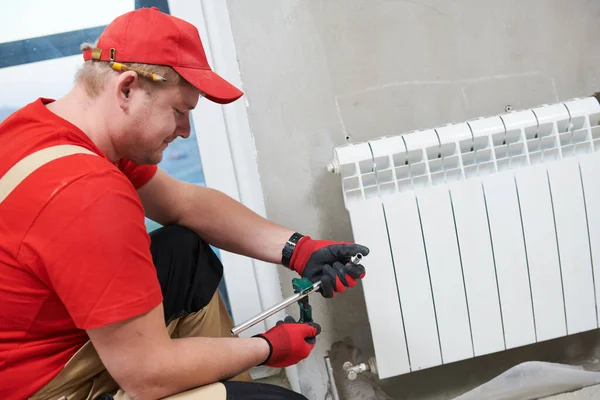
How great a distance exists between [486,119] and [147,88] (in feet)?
2.60

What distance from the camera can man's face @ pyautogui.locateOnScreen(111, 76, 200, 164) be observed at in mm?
879

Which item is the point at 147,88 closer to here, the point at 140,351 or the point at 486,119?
the point at 140,351

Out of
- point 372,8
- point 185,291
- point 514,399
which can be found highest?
point 372,8

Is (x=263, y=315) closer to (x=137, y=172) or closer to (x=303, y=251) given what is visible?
(x=303, y=251)

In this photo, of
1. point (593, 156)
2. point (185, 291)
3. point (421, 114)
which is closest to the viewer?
point (185, 291)

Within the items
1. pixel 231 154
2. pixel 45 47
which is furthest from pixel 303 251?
pixel 45 47

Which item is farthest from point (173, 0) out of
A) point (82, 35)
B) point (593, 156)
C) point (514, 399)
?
point (514, 399)

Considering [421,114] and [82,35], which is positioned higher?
[82,35]

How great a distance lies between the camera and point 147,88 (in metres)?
0.87

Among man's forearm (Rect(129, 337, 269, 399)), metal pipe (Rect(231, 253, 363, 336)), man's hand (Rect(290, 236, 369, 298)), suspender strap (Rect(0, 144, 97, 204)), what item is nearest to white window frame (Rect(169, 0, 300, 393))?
man's hand (Rect(290, 236, 369, 298))

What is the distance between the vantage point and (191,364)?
88 centimetres

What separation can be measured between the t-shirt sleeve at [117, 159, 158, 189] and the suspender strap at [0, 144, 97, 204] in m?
0.32

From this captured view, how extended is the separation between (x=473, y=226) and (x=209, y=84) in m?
0.71

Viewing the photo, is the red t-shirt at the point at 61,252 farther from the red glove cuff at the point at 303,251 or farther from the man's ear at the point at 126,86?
the red glove cuff at the point at 303,251
